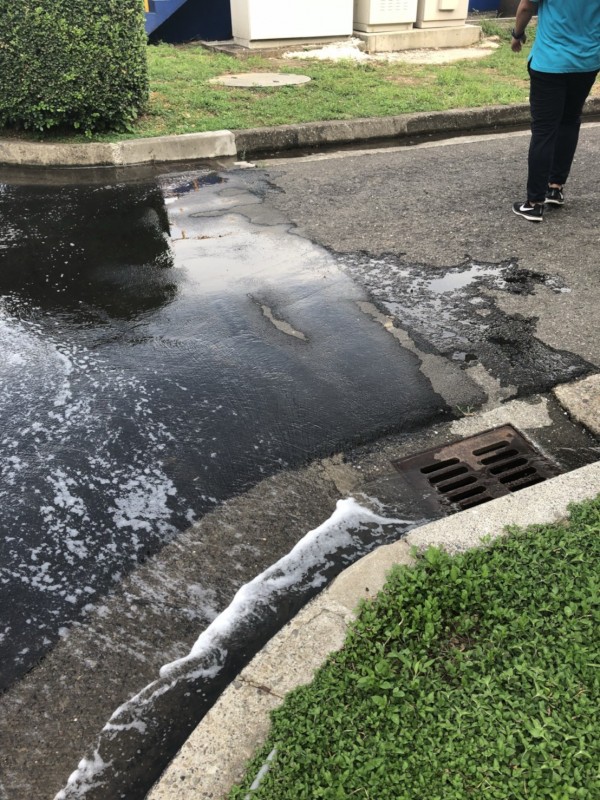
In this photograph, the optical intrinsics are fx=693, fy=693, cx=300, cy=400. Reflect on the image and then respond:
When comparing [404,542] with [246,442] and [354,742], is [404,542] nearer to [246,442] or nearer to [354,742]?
[354,742]

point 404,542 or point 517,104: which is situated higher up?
point 517,104

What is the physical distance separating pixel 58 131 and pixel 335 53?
19.7 feet

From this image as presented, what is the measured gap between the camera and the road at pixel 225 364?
2402mm

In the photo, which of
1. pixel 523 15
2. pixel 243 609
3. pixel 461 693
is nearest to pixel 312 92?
pixel 523 15

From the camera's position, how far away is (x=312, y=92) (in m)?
→ 9.20

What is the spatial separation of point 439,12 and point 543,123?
343 inches

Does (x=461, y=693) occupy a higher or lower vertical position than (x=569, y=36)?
lower

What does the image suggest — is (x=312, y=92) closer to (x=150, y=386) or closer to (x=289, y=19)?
(x=289, y=19)

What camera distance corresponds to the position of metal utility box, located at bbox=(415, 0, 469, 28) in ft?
40.0

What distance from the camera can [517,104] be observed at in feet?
28.7

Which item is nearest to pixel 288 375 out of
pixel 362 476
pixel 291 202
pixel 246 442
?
pixel 246 442

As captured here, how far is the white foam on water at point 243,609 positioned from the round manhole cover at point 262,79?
27.3ft

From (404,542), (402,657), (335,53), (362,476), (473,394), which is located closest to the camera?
(402,657)

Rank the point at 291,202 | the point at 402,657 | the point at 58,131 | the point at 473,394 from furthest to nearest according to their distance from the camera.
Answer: the point at 58,131 → the point at 291,202 → the point at 473,394 → the point at 402,657
